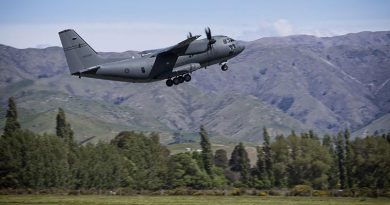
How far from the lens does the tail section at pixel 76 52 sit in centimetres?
9731

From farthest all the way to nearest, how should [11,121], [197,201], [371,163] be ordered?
[371,163]
[11,121]
[197,201]

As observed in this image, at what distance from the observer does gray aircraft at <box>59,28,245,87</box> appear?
319ft

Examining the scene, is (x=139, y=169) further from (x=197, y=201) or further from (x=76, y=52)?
(x=76, y=52)

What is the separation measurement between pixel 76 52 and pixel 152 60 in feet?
34.9

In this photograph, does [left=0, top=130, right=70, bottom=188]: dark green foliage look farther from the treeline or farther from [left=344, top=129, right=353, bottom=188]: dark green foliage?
[left=344, top=129, right=353, bottom=188]: dark green foliage

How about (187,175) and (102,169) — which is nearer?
(102,169)

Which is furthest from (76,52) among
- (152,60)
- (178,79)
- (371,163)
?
(371,163)

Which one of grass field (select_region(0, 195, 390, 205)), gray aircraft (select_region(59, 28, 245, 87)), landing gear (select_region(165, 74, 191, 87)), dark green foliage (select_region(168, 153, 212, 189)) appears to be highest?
gray aircraft (select_region(59, 28, 245, 87))

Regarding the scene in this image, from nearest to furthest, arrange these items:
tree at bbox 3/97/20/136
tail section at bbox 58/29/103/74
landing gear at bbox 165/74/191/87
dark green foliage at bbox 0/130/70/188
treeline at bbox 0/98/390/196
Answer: tail section at bbox 58/29/103/74, landing gear at bbox 165/74/191/87, dark green foliage at bbox 0/130/70/188, treeline at bbox 0/98/390/196, tree at bbox 3/97/20/136

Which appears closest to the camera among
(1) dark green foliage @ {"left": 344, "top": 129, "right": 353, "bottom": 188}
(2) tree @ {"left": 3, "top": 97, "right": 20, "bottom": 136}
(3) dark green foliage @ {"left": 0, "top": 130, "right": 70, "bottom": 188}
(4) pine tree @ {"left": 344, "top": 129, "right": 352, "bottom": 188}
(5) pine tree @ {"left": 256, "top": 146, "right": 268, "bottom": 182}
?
(3) dark green foliage @ {"left": 0, "top": 130, "right": 70, "bottom": 188}

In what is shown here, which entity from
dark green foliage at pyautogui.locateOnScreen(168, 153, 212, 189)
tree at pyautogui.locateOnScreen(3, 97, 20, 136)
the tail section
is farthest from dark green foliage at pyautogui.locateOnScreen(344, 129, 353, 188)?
the tail section

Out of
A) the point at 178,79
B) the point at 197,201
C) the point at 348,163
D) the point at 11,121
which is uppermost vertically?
the point at 11,121

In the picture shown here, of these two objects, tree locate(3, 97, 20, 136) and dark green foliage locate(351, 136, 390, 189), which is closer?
dark green foliage locate(351, 136, 390, 189)

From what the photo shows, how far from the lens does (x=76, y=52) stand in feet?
321
